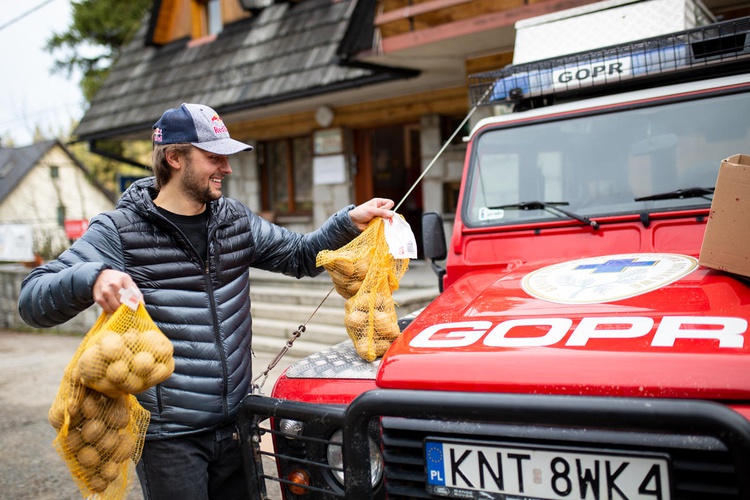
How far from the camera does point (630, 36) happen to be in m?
3.26

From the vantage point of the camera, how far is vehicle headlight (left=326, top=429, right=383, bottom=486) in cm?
197

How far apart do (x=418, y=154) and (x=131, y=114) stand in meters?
5.56

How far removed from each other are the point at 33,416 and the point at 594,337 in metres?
5.67

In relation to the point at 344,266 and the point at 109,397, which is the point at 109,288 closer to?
the point at 109,397

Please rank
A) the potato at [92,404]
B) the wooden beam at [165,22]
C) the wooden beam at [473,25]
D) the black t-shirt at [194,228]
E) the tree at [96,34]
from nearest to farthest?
the potato at [92,404] → the black t-shirt at [194,228] → the wooden beam at [473,25] → the wooden beam at [165,22] → the tree at [96,34]

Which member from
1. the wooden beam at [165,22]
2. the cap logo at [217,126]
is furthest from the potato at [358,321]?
the wooden beam at [165,22]

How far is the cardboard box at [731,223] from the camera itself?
6.75 feet

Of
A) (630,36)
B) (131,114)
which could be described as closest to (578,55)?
(630,36)

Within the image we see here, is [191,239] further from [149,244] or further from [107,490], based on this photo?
[107,490]

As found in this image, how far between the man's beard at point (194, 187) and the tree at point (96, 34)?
61.9 feet

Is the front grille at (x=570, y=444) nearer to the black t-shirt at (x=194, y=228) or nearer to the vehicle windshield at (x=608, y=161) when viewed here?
the black t-shirt at (x=194, y=228)

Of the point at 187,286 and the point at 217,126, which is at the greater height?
the point at 217,126

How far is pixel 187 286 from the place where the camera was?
7.43 feet

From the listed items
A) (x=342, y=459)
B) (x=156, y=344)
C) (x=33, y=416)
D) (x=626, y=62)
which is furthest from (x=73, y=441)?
(x=33, y=416)
